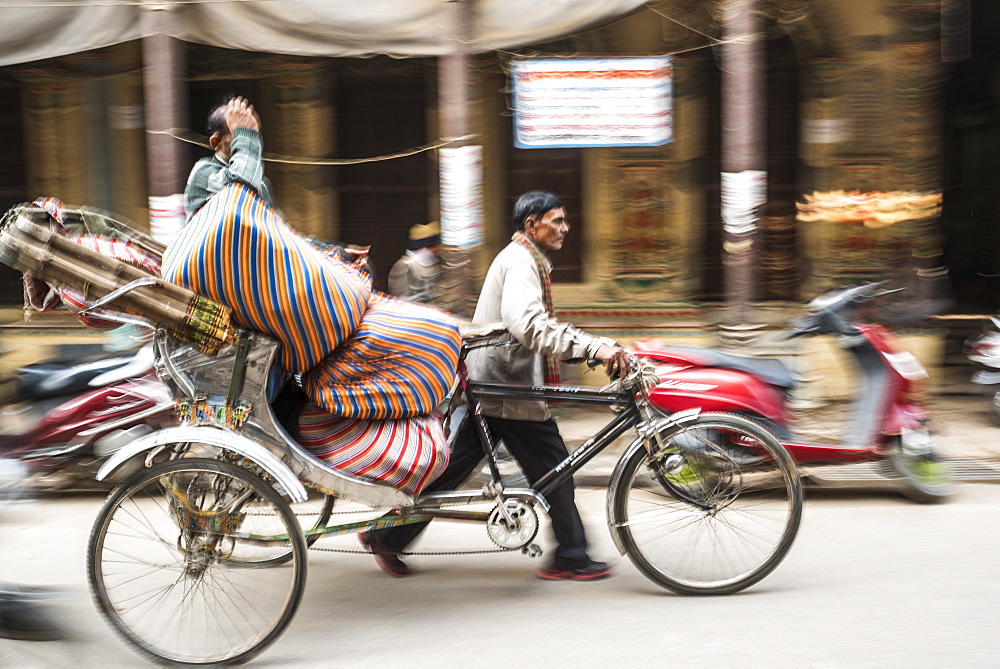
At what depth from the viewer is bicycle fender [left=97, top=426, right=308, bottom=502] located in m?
3.08

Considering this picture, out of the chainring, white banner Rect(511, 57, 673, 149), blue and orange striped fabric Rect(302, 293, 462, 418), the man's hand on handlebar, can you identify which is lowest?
the chainring

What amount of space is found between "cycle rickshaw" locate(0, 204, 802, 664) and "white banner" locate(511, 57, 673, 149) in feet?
9.92

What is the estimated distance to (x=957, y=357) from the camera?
8.80m

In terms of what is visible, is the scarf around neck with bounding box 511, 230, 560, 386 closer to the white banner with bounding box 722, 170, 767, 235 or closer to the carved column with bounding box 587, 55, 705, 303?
the white banner with bounding box 722, 170, 767, 235

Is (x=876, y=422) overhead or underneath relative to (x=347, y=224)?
underneath

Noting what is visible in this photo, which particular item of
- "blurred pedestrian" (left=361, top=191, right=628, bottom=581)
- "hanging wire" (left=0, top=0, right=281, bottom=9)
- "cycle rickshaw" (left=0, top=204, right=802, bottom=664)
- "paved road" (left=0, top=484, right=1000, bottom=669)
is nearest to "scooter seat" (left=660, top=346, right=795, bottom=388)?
"paved road" (left=0, top=484, right=1000, bottom=669)

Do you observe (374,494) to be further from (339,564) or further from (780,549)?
(780,549)

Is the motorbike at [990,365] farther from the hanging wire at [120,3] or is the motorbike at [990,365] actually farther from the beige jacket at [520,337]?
the hanging wire at [120,3]

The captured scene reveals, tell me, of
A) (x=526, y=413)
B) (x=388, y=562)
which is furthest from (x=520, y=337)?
(x=388, y=562)

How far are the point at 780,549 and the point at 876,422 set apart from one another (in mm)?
1642

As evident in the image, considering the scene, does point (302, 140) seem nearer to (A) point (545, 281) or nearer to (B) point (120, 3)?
(B) point (120, 3)

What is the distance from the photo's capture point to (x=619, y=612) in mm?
3576

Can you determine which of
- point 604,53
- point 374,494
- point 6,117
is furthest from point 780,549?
point 6,117

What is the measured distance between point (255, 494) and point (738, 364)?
2.66m
